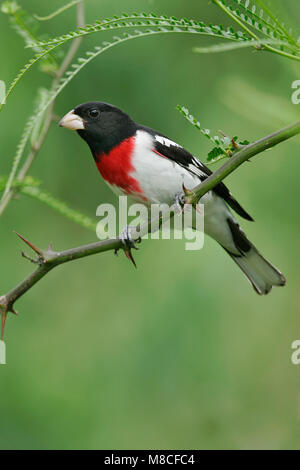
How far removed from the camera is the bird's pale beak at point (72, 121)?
2573mm

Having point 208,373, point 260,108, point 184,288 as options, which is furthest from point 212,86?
point 260,108

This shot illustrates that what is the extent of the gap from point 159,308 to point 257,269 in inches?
35.0

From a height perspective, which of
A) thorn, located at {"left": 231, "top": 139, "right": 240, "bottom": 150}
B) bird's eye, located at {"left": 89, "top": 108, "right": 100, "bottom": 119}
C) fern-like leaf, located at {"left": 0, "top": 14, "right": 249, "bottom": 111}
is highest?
bird's eye, located at {"left": 89, "top": 108, "right": 100, "bottom": 119}

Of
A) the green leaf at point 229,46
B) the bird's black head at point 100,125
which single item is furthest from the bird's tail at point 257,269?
the green leaf at point 229,46

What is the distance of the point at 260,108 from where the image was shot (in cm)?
128

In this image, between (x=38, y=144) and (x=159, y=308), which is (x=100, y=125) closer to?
(x=38, y=144)

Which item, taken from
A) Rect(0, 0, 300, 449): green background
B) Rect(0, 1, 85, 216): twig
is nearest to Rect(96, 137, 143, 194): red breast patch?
Rect(0, 1, 85, 216): twig

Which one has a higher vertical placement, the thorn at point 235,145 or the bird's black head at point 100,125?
the bird's black head at point 100,125

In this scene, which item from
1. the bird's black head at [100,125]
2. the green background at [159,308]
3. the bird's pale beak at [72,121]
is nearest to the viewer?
the bird's pale beak at [72,121]

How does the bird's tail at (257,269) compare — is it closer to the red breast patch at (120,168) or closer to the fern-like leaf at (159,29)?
the red breast patch at (120,168)

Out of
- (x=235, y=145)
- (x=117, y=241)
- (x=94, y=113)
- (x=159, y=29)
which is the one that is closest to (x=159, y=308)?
(x=94, y=113)

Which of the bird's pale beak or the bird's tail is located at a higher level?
the bird's pale beak

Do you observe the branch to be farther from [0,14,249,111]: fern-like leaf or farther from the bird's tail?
the bird's tail

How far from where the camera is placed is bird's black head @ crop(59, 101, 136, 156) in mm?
2717
